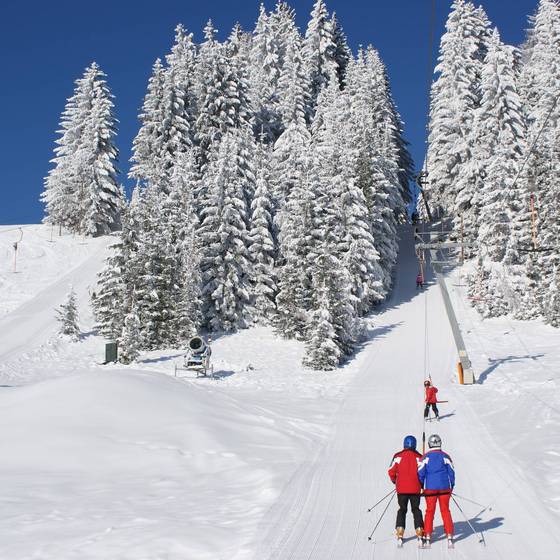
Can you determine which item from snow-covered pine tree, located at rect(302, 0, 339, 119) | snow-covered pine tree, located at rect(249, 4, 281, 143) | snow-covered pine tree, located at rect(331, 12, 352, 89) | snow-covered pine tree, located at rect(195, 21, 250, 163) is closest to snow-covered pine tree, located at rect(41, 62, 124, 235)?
snow-covered pine tree, located at rect(195, 21, 250, 163)

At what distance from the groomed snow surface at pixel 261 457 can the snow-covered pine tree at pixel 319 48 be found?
51.4m

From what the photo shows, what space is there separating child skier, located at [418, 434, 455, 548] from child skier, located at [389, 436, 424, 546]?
104 millimetres

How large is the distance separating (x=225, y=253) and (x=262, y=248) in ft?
9.48

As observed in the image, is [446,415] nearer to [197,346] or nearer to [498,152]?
[197,346]

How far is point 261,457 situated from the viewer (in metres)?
14.5

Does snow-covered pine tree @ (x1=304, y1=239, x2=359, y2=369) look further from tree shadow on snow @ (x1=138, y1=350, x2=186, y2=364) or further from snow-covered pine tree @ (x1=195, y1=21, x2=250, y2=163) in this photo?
snow-covered pine tree @ (x1=195, y1=21, x2=250, y2=163)

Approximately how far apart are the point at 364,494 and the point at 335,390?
55.6ft

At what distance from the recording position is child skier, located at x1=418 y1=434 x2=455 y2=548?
8.80 m

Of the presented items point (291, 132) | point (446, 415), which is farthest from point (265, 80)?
point (446, 415)

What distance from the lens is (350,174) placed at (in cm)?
4434

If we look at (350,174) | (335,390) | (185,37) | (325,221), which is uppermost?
(185,37)

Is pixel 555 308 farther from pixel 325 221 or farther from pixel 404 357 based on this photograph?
pixel 325 221

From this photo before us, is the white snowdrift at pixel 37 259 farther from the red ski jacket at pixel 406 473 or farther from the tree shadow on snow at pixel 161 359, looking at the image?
the red ski jacket at pixel 406 473

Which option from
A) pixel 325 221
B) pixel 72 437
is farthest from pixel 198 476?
pixel 325 221
